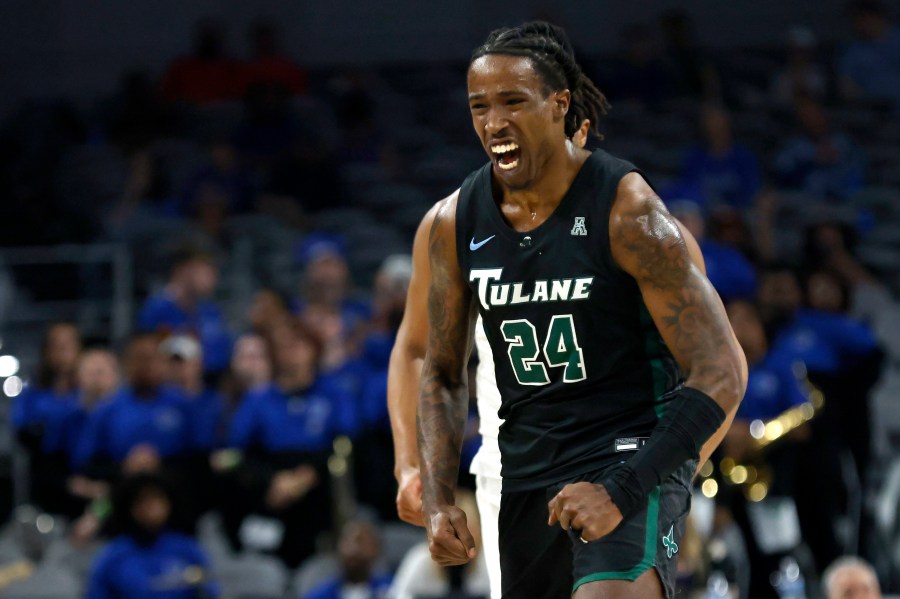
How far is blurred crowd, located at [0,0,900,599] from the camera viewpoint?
341 inches

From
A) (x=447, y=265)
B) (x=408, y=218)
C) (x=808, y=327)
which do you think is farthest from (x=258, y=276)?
(x=447, y=265)

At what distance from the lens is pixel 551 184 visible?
4.04m

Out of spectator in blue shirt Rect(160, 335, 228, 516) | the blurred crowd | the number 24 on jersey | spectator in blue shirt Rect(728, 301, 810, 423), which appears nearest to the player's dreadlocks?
the number 24 on jersey

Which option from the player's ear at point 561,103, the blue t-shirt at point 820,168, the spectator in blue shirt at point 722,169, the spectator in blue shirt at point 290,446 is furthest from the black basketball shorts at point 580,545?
the blue t-shirt at point 820,168

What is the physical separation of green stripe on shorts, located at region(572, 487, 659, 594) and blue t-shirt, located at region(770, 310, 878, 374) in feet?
17.1

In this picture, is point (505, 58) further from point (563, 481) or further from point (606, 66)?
point (606, 66)

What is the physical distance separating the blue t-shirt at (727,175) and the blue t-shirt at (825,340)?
2.31 meters

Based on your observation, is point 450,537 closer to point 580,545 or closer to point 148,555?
point 580,545

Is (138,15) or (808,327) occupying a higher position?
(138,15)

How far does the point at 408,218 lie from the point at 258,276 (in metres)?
1.41

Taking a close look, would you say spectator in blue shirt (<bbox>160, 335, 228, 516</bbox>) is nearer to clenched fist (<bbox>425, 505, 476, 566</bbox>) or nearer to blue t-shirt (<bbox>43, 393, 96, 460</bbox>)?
blue t-shirt (<bbox>43, 393, 96, 460</bbox>)

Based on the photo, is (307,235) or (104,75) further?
(104,75)

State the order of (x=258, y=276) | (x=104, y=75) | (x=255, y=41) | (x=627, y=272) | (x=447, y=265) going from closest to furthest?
1. (x=627, y=272)
2. (x=447, y=265)
3. (x=258, y=276)
4. (x=255, y=41)
5. (x=104, y=75)

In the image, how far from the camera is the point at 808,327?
9023 mm
